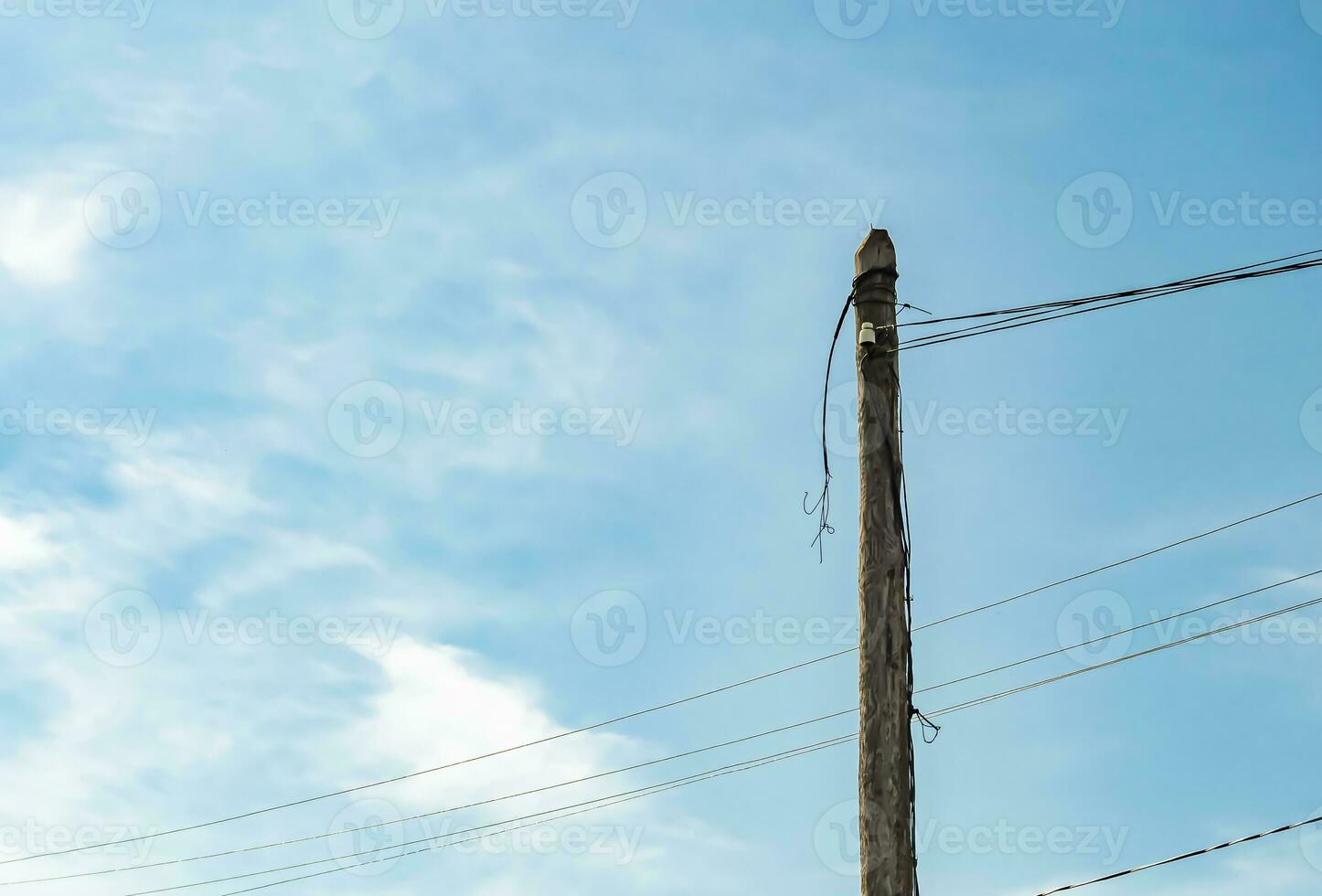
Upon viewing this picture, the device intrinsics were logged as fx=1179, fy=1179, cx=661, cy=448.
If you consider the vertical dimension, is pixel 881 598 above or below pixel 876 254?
below

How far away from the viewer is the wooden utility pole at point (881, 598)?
23.9 ft

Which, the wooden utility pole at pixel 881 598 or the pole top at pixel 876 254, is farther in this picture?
the pole top at pixel 876 254

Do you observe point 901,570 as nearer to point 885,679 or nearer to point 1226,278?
point 885,679

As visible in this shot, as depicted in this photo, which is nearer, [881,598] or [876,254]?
[881,598]

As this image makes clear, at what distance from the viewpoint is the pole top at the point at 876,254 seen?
8719 millimetres

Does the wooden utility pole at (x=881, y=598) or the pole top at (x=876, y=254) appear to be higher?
the pole top at (x=876, y=254)

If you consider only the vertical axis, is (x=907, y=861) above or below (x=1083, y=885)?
below

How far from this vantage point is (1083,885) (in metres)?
12.0

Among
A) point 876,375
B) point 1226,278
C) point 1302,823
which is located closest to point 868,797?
point 876,375

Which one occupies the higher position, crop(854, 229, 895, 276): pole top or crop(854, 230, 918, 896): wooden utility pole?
crop(854, 229, 895, 276): pole top

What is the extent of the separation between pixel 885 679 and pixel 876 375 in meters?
2.16

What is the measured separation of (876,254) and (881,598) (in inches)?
102

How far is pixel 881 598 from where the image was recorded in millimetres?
7848

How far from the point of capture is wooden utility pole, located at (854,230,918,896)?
287 inches
